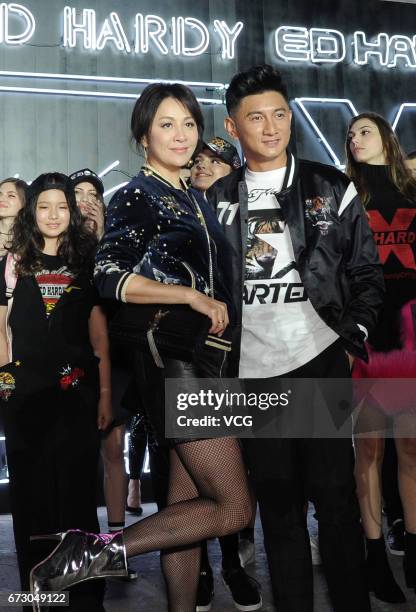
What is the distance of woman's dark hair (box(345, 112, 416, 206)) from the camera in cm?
315

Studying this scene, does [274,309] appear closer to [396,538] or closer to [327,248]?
[327,248]

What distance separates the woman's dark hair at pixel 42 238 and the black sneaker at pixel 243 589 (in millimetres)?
1218

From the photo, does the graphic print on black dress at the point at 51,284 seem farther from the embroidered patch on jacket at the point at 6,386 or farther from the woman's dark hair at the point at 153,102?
the woman's dark hair at the point at 153,102

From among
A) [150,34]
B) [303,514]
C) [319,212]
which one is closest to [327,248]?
[319,212]

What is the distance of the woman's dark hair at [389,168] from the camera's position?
315cm

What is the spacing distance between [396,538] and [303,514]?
58.7 inches

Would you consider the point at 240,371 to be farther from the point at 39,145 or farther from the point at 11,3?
the point at 11,3

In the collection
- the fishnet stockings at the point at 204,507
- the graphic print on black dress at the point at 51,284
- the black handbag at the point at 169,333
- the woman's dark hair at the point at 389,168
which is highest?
the woman's dark hair at the point at 389,168

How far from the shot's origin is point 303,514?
2.23 metres

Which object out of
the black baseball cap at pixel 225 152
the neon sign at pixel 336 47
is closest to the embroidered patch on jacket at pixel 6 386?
the black baseball cap at pixel 225 152

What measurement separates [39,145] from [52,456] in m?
3.17

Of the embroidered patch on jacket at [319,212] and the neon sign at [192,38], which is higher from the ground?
the neon sign at [192,38]

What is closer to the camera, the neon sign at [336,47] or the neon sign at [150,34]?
the neon sign at [150,34]

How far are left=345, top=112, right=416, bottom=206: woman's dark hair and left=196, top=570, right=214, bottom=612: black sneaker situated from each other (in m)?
1.47
